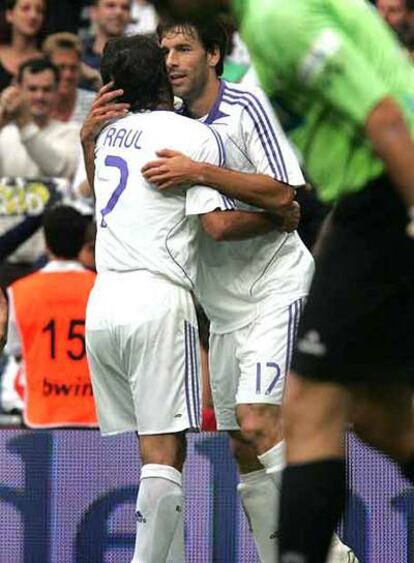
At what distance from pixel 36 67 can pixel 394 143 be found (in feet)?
21.6

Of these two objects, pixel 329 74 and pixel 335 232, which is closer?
pixel 329 74

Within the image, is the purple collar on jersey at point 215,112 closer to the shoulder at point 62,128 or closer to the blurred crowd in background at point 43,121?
the blurred crowd in background at point 43,121

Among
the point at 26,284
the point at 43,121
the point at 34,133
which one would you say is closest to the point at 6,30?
the point at 43,121

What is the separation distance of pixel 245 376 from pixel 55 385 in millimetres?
2882

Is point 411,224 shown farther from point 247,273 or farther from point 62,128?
point 62,128

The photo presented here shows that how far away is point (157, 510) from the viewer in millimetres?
6523

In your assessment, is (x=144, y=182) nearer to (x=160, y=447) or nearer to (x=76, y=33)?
(x=160, y=447)

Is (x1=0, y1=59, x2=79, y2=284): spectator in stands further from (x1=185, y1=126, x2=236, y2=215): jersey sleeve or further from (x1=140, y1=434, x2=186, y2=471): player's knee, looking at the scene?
(x1=140, y1=434, x2=186, y2=471): player's knee

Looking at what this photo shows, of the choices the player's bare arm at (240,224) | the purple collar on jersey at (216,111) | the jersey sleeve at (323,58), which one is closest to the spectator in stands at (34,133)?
the purple collar on jersey at (216,111)

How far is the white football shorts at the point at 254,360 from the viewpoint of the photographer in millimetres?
6687

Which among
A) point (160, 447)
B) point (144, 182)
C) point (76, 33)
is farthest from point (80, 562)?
point (76, 33)

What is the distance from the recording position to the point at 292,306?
687cm

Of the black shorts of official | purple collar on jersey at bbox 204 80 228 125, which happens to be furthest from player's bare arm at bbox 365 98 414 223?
purple collar on jersey at bbox 204 80 228 125

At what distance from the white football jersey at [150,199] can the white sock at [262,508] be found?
0.82m
